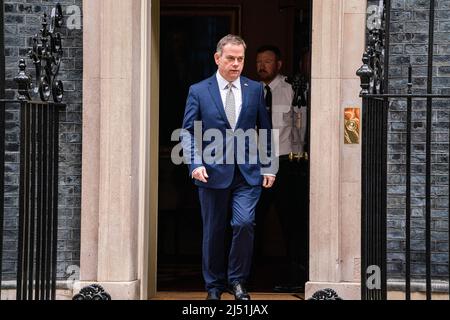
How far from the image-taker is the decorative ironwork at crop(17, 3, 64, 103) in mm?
7430

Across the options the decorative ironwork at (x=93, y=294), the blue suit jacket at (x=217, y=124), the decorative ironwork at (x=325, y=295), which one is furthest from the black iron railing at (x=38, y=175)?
the decorative ironwork at (x=325, y=295)

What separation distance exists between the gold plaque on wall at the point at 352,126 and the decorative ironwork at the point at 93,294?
214cm

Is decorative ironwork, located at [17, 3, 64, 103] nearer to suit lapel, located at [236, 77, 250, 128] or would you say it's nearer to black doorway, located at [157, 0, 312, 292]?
suit lapel, located at [236, 77, 250, 128]

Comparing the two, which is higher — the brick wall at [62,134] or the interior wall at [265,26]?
the interior wall at [265,26]

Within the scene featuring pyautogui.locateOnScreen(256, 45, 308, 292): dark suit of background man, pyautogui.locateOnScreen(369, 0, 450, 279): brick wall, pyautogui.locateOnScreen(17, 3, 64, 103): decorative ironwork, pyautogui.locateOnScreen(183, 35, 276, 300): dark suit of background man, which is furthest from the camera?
pyautogui.locateOnScreen(256, 45, 308, 292): dark suit of background man

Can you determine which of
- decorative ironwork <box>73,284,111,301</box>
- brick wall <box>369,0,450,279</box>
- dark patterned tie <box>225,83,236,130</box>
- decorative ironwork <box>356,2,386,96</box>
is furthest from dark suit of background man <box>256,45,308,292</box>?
decorative ironwork <box>356,2,386,96</box>

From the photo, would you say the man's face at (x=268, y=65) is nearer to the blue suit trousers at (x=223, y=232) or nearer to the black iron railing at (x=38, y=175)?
the blue suit trousers at (x=223, y=232)

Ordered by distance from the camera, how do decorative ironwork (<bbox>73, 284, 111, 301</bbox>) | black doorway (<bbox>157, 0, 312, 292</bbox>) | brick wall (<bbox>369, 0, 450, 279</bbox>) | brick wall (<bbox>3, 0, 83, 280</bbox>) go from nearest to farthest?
decorative ironwork (<bbox>73, 284, 111, 301</bbox>) < brick wall (<bbox>369, 0, 450, 279</bbox>) < brick wall (<bbox>3, 0, 83, 280</bbox>) < black doorway (<bbox>157, 0, 312, 292</bbox>)

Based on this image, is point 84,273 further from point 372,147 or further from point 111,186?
point 372,147

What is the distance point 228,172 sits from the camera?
8.27m

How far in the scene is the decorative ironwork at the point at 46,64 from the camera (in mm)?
7430

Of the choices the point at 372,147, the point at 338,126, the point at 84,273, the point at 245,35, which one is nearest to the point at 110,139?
the point at 84,273

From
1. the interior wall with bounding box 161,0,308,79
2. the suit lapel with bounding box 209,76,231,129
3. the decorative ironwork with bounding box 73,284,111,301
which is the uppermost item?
the interior wall with bounding box 161,0,308,79
